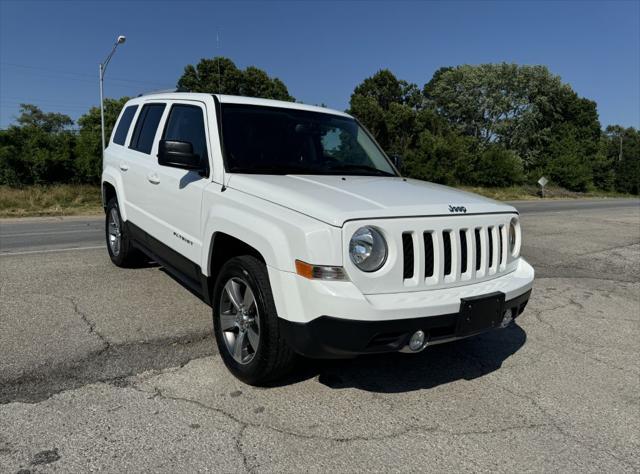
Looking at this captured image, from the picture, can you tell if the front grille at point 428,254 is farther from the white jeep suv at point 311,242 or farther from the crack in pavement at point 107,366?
the crack in pavement at point 107,366

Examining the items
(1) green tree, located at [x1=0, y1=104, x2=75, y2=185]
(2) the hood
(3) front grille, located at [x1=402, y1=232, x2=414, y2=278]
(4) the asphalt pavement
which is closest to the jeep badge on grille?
(2) the hood

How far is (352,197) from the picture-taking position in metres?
3.08

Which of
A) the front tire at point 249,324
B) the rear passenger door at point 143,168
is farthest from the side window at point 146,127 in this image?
the front tire at point 249,324

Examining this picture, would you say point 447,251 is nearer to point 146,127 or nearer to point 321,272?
point 321,272

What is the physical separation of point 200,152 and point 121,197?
2.07 m

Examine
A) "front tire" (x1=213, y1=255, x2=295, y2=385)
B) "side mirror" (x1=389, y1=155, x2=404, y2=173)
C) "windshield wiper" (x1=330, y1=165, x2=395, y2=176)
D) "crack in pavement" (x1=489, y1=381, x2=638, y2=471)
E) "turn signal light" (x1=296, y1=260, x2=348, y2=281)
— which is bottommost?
"crack in pavement" (x1=489, y1=381, x2=638, y2=471)

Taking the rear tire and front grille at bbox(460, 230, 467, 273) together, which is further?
the rear tire

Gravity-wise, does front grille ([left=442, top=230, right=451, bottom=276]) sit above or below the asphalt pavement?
above

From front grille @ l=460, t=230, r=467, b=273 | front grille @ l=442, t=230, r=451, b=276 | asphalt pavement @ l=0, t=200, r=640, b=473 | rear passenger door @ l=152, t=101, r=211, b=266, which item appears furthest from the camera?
rear passenger door @ l=152, t=101, r=211, b=266

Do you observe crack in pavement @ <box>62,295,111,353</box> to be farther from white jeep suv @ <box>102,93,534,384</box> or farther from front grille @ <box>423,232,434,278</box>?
front grille @ <box>423,232,434,278</box>

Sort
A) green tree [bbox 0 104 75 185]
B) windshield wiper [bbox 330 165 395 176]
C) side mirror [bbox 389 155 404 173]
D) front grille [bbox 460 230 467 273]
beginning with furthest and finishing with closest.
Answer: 1. green tree [bbox 0 104 75 185]
2. side mirror [bbox 389 155 404 173]
3. windshield wiper [bbox 330 165 395 176]
4. front grille [bbox 460 230 467 273]

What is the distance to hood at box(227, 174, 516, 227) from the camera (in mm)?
2812

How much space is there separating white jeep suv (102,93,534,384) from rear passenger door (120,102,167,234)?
0.14 m

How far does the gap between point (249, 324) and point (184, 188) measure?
1399 millimetres
